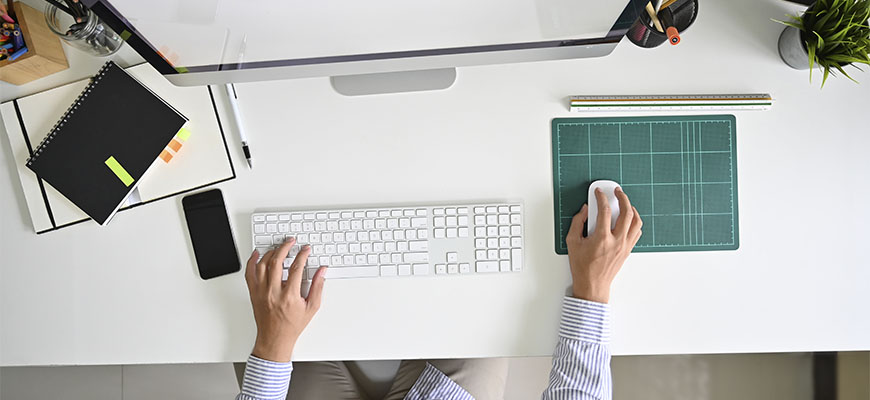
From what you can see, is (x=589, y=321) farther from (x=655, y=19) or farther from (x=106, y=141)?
(x=106, y=141)

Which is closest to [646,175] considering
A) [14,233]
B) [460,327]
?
[460,327]

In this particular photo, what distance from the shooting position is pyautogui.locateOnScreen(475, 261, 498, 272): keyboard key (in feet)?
2.90

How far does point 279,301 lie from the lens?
87cm

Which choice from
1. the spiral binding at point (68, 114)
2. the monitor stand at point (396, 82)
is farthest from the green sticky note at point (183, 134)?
the monitor stand at point (396, 82)

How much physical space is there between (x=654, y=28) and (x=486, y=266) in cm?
45

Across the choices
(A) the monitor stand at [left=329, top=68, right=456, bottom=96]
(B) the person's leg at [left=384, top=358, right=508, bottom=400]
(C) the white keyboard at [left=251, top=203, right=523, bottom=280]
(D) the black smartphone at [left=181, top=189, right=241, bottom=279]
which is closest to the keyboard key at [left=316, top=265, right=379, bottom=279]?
(C) the white keyboard at [left=251, top=203, right=523, bottom=280]

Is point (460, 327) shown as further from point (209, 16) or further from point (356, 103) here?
point (209, 16)

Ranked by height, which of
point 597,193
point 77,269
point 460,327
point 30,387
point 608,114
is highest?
point 608,114

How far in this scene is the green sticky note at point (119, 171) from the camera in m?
0.87

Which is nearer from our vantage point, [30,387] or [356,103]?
[356,103]

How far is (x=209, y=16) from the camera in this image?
0.54 metres

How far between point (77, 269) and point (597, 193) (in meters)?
0.89

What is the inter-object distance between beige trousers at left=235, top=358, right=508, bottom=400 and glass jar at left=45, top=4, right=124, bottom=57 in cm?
74

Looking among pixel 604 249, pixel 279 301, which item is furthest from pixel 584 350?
pixel 279 301
